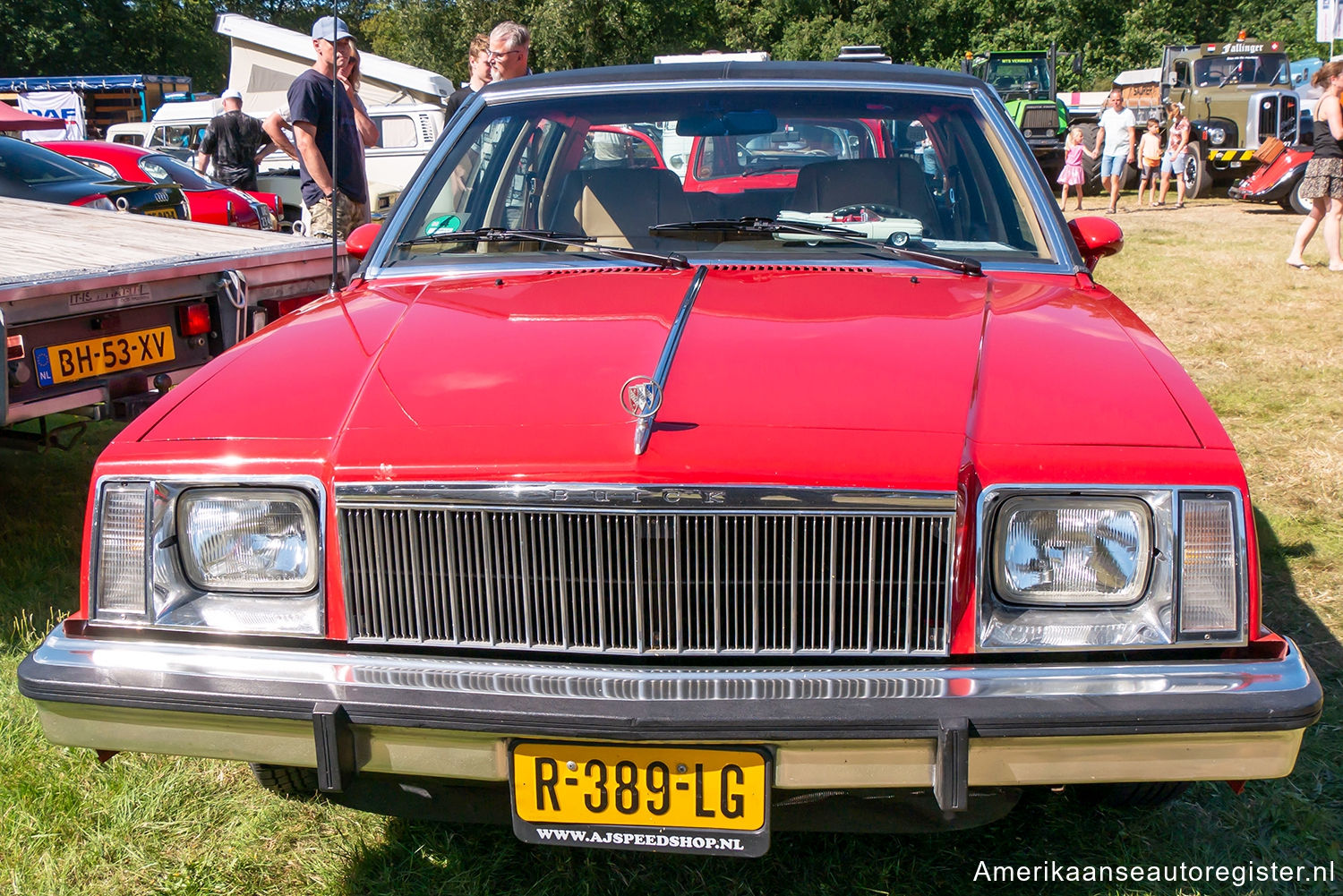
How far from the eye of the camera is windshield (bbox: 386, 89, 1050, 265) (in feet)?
9.53

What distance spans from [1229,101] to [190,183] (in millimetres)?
17085

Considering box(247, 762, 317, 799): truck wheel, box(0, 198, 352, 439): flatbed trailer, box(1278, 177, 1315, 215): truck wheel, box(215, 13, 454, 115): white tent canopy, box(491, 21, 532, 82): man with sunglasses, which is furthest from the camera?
box(215, 13, 454, 115): white tent canopy

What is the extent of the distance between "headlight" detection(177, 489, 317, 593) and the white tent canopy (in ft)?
A: 57.5

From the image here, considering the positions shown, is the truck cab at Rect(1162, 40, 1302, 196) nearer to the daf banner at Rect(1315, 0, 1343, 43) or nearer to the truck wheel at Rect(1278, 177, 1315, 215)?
the truck wheel at Rect(1278, 177, 1315, 215)

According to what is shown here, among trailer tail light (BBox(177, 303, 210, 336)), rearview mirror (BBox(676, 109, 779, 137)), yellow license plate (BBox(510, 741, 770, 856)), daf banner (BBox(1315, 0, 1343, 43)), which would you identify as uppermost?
daf banner (BBox(1315, 0, 1343, 43))

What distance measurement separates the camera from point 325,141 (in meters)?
5.98

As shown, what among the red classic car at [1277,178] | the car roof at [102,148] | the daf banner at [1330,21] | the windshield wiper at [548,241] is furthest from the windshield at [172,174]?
the daf banner at [1330,21]

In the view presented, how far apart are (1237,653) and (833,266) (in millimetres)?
1295

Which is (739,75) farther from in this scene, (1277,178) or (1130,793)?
(1277,178)

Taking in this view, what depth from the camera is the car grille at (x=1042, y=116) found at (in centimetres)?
2134

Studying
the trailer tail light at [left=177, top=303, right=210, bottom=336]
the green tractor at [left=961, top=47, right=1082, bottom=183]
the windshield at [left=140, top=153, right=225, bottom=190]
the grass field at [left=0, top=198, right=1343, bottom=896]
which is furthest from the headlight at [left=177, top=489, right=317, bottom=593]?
the green tractor at [left=961, top=47, right=1082, bottom=183]

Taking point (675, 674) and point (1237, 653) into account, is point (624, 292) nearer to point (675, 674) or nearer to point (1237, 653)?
point (675, 674)

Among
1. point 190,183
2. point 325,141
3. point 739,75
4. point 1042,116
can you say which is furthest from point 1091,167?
point 739,75

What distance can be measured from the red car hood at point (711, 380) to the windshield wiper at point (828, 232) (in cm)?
8
